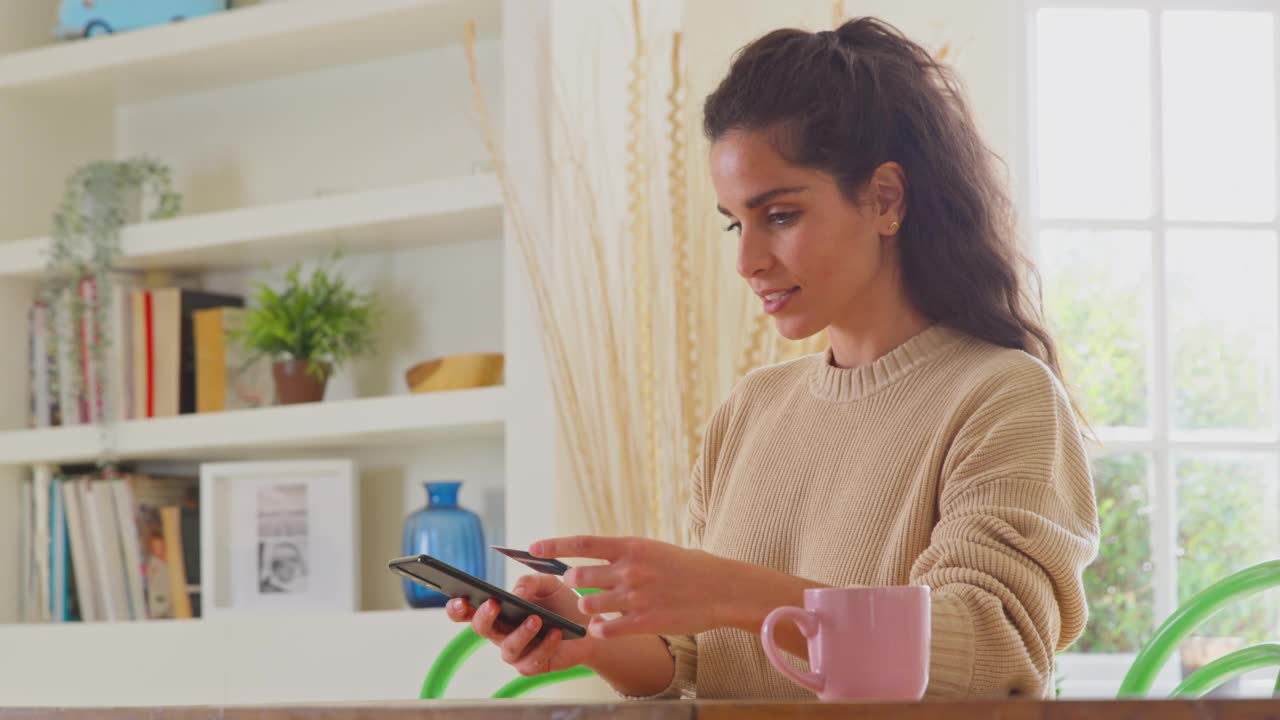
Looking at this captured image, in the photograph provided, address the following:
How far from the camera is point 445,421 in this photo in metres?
2.85

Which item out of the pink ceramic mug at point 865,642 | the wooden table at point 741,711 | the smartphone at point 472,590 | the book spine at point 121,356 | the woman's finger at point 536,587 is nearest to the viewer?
the wooden table at point 741,711

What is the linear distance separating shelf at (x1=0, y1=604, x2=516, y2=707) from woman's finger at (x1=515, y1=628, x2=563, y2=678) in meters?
1.51

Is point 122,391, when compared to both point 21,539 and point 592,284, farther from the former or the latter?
point 592,284

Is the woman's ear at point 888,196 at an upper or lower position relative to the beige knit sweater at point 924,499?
upper

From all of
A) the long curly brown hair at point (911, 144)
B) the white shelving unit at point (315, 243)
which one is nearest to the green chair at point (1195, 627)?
the long curly brown hair at point (911, 144)

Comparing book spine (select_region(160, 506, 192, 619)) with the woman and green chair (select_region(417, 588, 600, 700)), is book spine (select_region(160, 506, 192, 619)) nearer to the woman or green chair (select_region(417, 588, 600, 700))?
green chair (select_region(417, 588, 600, 700))

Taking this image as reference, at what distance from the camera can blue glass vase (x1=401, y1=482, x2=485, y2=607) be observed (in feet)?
9.33

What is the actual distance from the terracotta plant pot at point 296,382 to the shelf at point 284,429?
0.04m

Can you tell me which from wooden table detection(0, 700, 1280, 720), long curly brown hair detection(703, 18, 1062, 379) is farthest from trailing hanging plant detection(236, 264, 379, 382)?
wooden table detection(0, 700, 1280, 720)

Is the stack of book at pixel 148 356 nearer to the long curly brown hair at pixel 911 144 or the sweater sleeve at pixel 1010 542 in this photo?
the long curly brown hair at pixel 911 144

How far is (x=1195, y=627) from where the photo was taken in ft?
4.48

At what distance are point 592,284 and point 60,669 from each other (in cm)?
152

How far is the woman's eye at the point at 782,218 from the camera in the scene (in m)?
1.38

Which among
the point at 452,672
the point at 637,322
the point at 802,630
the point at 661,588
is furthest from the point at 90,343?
the point at 802,630
